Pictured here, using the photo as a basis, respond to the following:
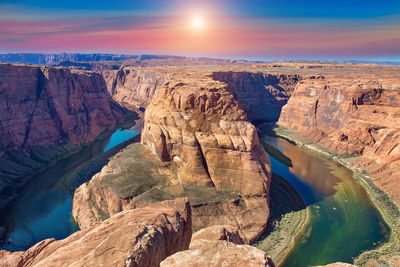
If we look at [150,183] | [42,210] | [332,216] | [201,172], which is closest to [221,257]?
[201,172]

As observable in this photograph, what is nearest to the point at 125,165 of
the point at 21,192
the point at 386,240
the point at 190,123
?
the point at 190,123

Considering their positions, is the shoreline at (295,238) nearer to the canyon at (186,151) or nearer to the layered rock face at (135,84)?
the canyon at (186,151)

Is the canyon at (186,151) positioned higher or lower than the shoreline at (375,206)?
higher

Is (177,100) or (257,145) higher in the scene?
(177,100)

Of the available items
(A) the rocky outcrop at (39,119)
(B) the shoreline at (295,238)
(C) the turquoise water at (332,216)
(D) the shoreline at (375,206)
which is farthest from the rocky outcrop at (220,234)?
(A) the rocky outcrop at (39,119)

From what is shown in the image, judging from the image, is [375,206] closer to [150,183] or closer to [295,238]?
[295,238]

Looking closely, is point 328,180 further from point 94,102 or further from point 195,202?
point 94,102
